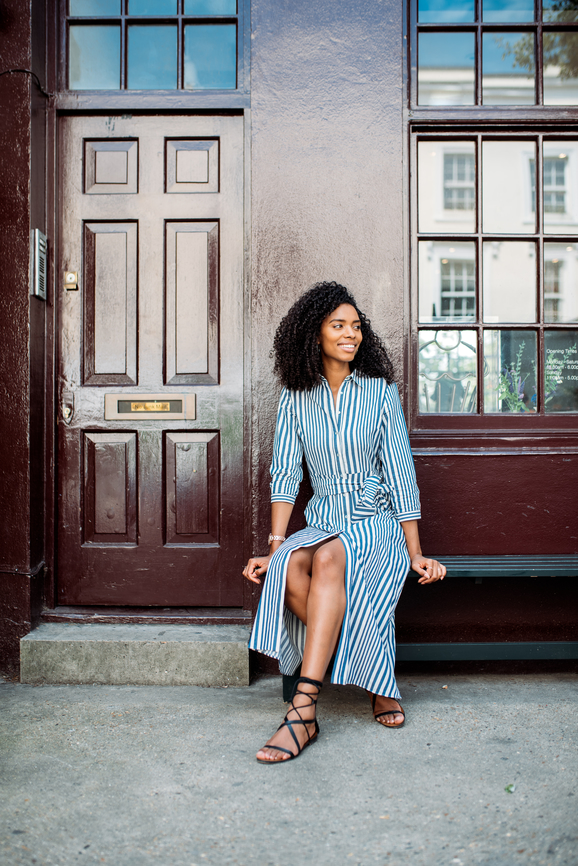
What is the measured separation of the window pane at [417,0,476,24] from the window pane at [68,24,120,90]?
1669mm

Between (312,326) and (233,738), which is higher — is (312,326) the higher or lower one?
the higher one

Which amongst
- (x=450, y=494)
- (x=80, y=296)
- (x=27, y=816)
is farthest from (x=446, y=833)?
(x=80, y=296)

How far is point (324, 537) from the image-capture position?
262 cm

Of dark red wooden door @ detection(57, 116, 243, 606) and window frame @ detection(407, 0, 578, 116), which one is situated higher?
window frame @ detection(407, 0, 578, 116)

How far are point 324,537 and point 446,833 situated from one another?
3.67ft

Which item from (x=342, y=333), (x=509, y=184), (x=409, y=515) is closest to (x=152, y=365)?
(x=342, y=333)

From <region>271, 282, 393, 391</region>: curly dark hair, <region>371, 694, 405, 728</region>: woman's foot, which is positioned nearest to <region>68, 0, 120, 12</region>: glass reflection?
<region>271, 282, 393, 391</region>: curly dark hair

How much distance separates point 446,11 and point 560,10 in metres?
0.61

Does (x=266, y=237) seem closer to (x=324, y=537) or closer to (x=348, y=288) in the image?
(x=348, y=288)

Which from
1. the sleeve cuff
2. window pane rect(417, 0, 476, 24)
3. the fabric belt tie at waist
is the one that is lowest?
the sleeve cuff

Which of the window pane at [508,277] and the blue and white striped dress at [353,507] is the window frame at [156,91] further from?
the blue and white striped dress at [353,507]

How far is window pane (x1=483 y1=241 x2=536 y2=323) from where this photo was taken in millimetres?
3385

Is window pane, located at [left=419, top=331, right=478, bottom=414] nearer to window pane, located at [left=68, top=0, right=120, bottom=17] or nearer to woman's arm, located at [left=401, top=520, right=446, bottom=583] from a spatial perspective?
woman's arm, located at [left=401, top=520, right=446, bottom=583]

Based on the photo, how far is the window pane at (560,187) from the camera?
338 cm
